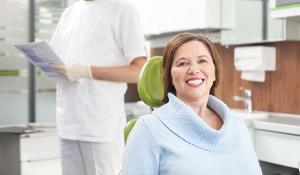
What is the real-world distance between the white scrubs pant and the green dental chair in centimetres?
56

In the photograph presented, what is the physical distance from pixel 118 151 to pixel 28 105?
2.05 m

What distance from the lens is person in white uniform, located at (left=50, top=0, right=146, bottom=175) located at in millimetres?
2111

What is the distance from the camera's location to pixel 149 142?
4.27 ft

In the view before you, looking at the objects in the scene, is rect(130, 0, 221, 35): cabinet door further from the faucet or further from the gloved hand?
the gloved hand

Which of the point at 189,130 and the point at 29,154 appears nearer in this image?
the point at 189,130

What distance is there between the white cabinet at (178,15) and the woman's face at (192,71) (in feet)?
6.12

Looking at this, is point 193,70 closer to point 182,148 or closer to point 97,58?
point 182,148

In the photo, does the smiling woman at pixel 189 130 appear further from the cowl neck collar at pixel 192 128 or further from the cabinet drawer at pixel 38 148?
the cabinet drawer at pixel 38 148

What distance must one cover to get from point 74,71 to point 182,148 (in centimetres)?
96

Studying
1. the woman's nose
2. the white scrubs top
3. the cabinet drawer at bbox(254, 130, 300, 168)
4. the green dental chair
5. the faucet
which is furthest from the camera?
the faucet

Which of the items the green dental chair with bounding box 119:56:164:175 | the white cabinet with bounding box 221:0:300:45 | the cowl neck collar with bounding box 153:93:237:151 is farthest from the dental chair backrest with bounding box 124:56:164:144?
the white cabinet with bounding box 221:0:300:45

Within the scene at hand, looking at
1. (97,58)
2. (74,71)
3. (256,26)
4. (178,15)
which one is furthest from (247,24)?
(74,71)

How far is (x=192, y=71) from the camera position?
1.40m

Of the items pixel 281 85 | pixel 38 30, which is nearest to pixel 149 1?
pixel 38 30
